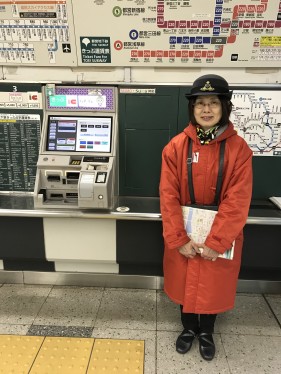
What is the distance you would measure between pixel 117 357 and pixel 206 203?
122cm

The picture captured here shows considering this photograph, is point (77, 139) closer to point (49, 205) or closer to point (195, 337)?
point (49, 205)

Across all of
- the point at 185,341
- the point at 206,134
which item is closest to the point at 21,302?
the point at 185,341

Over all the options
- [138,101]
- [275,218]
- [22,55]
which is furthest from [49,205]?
[275,218]

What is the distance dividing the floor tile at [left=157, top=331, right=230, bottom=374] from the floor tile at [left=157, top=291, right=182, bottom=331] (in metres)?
0.15

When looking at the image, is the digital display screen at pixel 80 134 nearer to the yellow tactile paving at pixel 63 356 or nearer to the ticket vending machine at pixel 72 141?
the ticket vending machine at pixel 72 141

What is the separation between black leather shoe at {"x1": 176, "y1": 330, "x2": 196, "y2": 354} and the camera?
2184mm

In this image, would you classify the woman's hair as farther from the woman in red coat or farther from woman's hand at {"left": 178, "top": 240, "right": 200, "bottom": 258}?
woman's hand at {"left": 178, "top": 240, "right": 200, "bottom": 258}

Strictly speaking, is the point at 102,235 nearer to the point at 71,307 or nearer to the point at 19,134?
the point at 71,307

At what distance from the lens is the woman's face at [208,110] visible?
185 cm

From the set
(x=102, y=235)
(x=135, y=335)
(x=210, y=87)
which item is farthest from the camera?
(x=102, y=235)

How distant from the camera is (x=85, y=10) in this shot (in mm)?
2502

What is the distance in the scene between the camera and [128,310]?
8.65 feet

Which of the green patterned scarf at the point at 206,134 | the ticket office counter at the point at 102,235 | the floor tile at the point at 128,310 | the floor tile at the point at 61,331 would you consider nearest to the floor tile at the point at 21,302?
the floor tile at the point at 61,331

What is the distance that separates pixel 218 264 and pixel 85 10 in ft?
7.18
